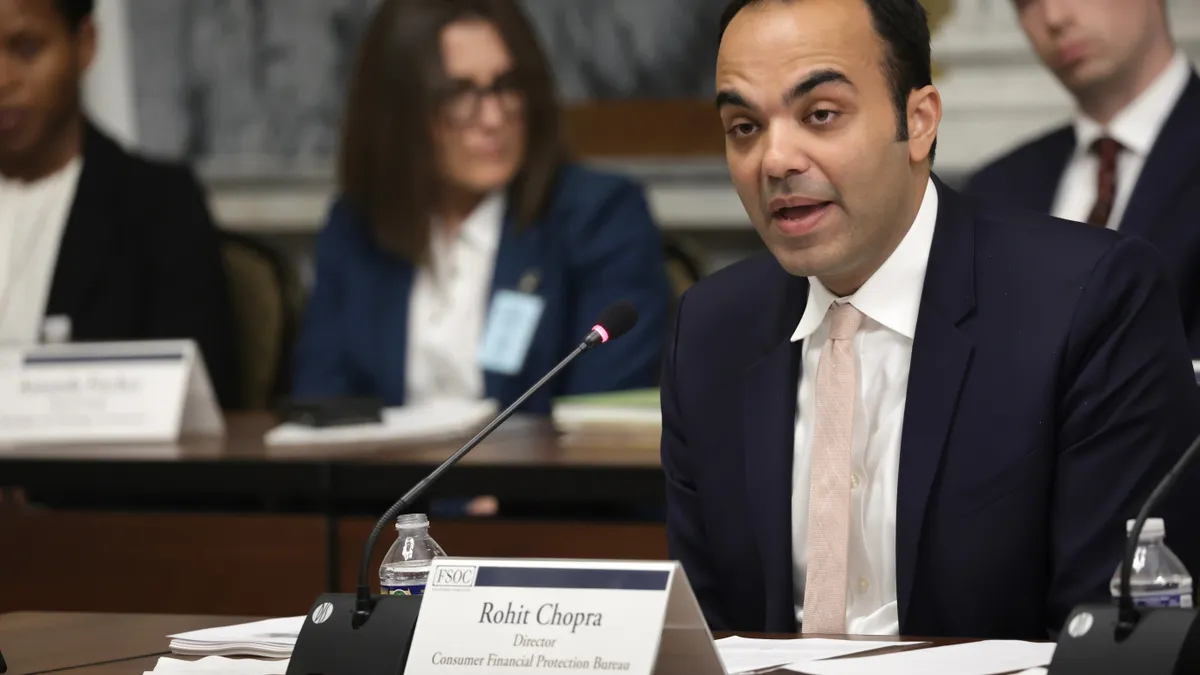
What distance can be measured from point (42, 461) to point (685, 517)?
1.50 metres

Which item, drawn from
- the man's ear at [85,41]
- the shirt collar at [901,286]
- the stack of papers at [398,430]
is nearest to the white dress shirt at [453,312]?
the stack of papers at [398,430]

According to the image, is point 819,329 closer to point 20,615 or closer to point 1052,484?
point 1052,484

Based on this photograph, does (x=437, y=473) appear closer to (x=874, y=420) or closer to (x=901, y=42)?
(x=874, y=420)

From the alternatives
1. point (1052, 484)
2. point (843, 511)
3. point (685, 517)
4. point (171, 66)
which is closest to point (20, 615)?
point (685, 517)

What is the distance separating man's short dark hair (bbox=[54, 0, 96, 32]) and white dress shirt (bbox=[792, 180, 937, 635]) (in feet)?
9.68

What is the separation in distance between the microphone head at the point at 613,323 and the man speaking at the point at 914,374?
18cm

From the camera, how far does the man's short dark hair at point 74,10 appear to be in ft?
13.5

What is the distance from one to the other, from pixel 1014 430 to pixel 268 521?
59.7 inches

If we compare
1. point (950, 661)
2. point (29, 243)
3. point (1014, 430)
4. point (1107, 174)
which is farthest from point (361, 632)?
point (29, 243)

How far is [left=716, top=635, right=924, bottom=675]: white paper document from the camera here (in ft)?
4.51

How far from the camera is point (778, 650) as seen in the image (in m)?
1.44

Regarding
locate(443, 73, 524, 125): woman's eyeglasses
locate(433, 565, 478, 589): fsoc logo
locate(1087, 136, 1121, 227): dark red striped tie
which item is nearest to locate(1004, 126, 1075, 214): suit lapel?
locate(1087, 136, 1121, 227): dark red striped tie

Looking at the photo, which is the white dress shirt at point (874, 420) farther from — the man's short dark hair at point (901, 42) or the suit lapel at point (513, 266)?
the suit lapel at point (513, 266)

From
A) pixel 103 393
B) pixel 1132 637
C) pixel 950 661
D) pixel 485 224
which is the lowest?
pixel 103 393
